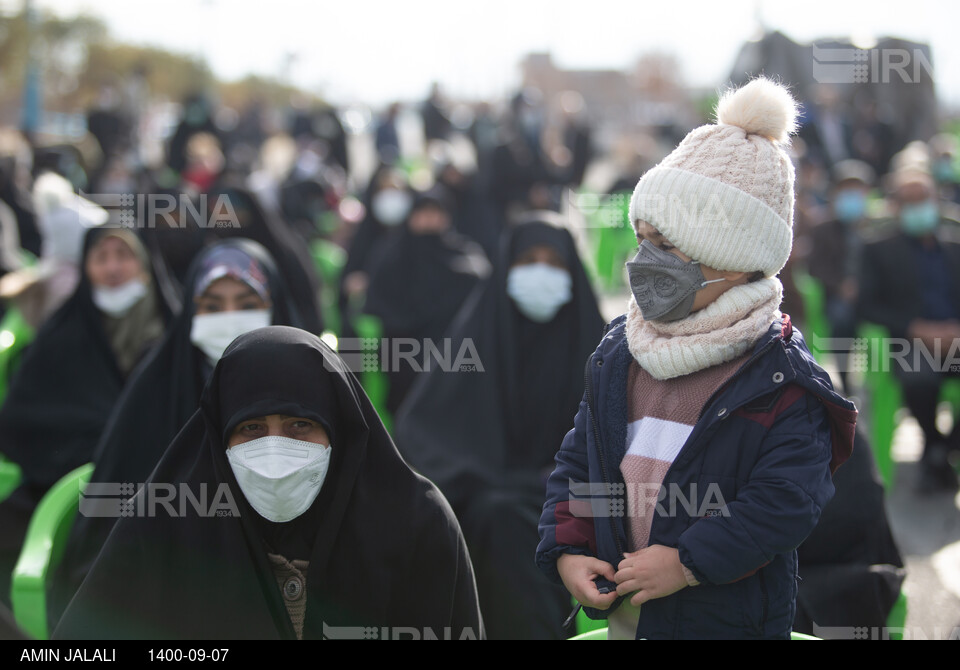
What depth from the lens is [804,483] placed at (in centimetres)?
178

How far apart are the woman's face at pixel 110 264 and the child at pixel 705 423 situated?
2972 mm

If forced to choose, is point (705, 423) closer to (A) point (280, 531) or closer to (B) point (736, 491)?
(B) point (736, 491)

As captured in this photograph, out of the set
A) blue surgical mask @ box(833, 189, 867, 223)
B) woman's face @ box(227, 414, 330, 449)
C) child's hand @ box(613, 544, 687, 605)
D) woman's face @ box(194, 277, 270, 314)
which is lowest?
child's hand @ box(613, 544, 687, 605)

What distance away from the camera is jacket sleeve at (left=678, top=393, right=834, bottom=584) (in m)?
1.76

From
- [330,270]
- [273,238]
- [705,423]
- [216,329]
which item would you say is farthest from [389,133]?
[705,423]

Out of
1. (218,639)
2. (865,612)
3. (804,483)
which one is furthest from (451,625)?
(865,612)

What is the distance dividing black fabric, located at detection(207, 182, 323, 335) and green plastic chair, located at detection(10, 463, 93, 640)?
228cm

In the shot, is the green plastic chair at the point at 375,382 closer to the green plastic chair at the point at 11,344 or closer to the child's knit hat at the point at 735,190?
the green plastic chair at the point at 11,344

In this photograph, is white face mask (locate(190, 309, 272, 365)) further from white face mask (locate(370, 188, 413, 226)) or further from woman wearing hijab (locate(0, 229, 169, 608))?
white face mask (locate(370, 188, 413, 226))

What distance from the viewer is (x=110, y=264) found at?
14.5 feet

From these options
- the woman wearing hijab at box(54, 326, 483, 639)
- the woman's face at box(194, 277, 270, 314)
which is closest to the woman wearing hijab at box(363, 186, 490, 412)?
the woman's face at box(194, 277, 270, 314)

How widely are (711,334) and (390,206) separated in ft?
24.7

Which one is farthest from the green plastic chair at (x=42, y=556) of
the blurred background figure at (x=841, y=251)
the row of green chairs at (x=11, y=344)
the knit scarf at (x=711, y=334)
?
the blurred background figure at (x=841, y=251)
